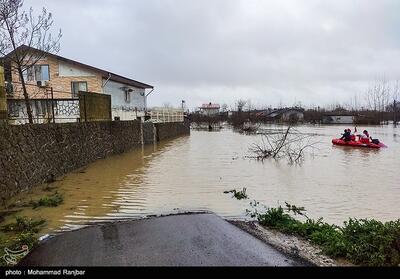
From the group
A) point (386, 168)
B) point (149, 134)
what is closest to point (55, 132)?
point (386, 168)

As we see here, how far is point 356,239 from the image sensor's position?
5.60 metres

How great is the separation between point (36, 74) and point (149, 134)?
→ 1054 cm

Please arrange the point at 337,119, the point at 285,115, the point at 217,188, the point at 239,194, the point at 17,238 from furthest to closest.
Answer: the point at 285,115, the point at 337,119, the point at 217,188, the point at 239,194, the point at 17,238

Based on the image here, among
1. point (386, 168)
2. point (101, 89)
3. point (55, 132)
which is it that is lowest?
point (386, 168)

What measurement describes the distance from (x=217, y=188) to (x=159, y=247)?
6.25 metres

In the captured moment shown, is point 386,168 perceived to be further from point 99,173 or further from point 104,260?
point 104,260

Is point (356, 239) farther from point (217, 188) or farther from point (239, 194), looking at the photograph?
point (217, 188)

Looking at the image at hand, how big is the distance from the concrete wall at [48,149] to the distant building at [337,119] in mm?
70477

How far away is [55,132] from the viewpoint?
1362cm

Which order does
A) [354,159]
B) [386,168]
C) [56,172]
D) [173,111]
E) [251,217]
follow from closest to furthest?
[251,217]
[56,172]
[386,168]
[354,159]
[173,111]

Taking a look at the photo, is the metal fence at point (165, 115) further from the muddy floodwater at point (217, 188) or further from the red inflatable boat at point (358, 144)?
the muddy floodwater at point (217, 188)

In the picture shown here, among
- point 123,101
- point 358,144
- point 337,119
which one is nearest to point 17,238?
point 358,144

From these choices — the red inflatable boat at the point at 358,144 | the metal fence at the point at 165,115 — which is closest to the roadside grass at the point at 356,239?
the red inflatable boat at the point at 358,144

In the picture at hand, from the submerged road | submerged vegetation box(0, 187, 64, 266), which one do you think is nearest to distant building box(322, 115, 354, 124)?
submerged vegetation box(0, 187, 64, 266)
